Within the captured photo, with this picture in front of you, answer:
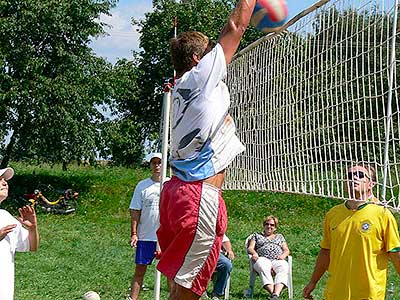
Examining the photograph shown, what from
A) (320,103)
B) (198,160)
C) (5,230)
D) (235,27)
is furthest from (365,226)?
(5,230)

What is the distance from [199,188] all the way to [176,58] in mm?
715

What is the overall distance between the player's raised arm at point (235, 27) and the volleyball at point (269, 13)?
108cm

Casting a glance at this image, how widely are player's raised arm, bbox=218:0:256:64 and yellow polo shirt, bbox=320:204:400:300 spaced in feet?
7.23

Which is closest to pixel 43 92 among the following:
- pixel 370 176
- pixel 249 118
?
pixel 249 118

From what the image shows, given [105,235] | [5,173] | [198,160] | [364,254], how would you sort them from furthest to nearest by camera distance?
[105,235]
[5,173]
[364,254]
[198,160]

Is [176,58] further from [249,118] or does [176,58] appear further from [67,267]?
[67,267]

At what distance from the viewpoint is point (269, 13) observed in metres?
5.33

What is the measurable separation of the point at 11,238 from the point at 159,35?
114 feet

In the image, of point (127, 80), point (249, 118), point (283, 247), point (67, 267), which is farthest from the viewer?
point (127, 80)

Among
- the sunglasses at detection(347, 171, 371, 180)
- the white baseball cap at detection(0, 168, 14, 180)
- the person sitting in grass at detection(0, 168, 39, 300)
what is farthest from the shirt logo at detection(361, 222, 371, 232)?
the white baseball cap at detection(0, 168, 14, 180)

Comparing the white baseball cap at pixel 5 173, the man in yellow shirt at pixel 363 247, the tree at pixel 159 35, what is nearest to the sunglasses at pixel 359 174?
the man in yellow shirt at pixel 363 247

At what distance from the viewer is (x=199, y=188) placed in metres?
4.20

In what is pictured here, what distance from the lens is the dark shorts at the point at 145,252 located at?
9.90m

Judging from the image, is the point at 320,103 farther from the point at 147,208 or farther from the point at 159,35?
the point at 159,35
